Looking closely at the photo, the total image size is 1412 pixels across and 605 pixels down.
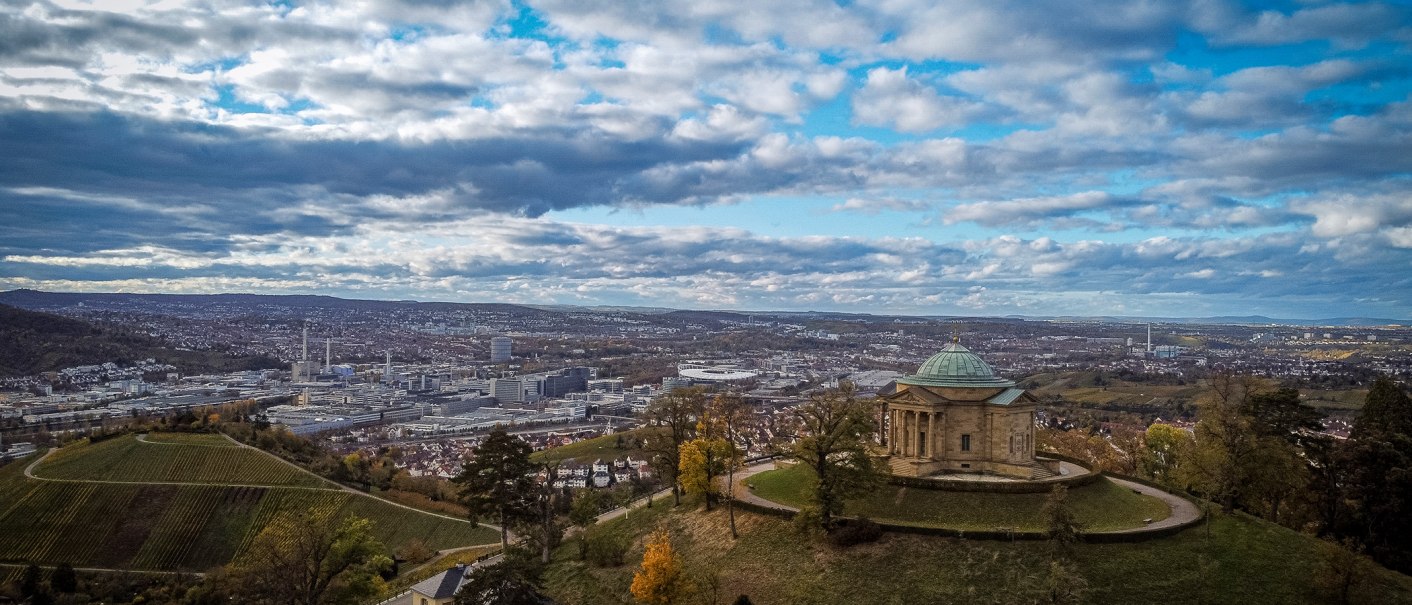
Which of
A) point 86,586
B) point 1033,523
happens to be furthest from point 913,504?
point 86,586

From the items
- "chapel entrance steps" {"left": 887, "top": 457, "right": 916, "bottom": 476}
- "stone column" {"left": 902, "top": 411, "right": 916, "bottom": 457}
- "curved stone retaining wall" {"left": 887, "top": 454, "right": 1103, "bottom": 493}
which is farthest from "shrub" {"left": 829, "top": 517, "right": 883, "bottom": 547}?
"stone column" {"left": 902, "top": 411, "right": 916, "bottom": 457}

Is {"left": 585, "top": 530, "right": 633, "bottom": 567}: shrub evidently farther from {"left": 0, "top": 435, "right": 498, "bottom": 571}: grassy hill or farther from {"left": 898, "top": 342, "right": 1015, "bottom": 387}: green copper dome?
{"left": 0, "top": 435, "right": 498, "bottom": 571}: grassy hill

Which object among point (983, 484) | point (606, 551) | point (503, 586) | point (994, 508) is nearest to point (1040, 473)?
point (983, 484)

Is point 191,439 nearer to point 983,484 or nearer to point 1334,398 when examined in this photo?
point 983,484

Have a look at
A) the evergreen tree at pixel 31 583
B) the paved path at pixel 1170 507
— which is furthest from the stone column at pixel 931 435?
the evergreen tree at pixel 31 583

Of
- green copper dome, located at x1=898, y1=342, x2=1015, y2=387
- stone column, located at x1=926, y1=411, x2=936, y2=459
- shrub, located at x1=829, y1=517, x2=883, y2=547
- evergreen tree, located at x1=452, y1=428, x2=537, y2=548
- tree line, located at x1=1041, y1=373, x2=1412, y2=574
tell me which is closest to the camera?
shrub, located at x1=829, y1=517, x2=883, y2=547

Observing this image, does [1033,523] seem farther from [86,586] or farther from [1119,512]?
[86,586]
